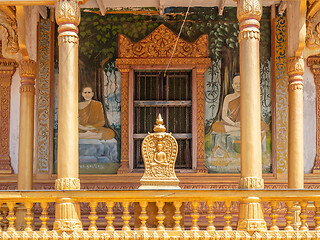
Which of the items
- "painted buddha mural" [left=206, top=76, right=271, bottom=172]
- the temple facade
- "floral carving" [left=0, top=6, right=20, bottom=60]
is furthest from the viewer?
"painted buddha mural" [left=206, top=76, right=271, bottom=172]

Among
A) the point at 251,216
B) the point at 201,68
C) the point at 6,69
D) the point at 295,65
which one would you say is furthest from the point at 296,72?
the point at 6,69

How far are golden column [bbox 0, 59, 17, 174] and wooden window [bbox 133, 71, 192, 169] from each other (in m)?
2.47

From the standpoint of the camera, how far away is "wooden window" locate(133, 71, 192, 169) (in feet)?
37.4

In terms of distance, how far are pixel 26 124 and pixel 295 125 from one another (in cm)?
474

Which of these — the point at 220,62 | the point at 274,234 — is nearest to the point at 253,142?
the point at 274,234

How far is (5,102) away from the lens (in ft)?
37.6

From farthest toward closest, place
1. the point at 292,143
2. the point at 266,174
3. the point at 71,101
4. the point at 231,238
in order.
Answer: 1. the point at 266,174
2. the point at 292,143
3. the point at 71,101
4. the point at 231,238

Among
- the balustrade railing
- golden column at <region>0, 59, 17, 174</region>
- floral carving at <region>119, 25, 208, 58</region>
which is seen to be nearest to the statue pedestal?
the balustrade railing

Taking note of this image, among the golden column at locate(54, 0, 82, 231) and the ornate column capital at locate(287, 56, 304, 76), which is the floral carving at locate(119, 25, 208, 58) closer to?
the ornate column capital at locate(287, 56, 304, 76)

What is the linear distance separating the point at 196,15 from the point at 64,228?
5.43 metres

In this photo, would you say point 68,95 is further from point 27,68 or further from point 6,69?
point 6,69

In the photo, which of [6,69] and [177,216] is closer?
[177,216]

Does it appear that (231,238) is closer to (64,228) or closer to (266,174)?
(64,228)

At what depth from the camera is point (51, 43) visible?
1149cm
